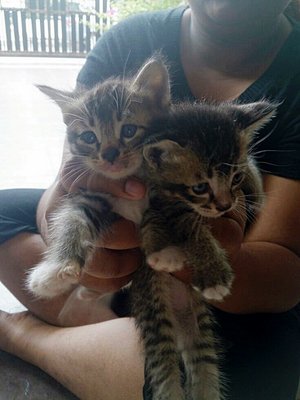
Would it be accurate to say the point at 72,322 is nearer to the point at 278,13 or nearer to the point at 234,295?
the point at 234,295

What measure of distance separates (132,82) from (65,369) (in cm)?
78

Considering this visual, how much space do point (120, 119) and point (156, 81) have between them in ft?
0.36

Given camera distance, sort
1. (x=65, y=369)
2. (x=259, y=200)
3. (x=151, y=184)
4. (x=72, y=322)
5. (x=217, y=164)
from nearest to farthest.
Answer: (x=217, y=164), (x=151, y=184), (x=259, y=200), (x=65, y=369), (x=72, y=322)

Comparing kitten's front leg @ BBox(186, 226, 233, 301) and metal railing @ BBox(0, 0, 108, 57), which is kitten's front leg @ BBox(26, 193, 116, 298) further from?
metal railing @ BBox(0, 0, 108, 57)

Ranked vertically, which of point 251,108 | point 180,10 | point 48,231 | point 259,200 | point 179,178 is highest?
point 180,10

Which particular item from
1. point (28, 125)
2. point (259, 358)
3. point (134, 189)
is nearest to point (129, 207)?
point (134, 189)

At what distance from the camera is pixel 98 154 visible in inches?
39.0

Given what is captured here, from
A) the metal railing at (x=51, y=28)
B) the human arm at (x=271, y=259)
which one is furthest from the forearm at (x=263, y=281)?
the metal railing at (x=51, y=28)

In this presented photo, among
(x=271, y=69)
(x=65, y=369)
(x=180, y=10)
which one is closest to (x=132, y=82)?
(x=271, y=69)

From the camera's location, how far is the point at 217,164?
0.89 m

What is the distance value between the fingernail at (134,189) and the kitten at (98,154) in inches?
0.8

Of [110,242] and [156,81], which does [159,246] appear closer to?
[110,242]

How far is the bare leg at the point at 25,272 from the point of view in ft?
4.43

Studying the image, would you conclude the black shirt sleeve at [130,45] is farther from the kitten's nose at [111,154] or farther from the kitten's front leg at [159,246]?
the kitten's front leg at [159,246]
